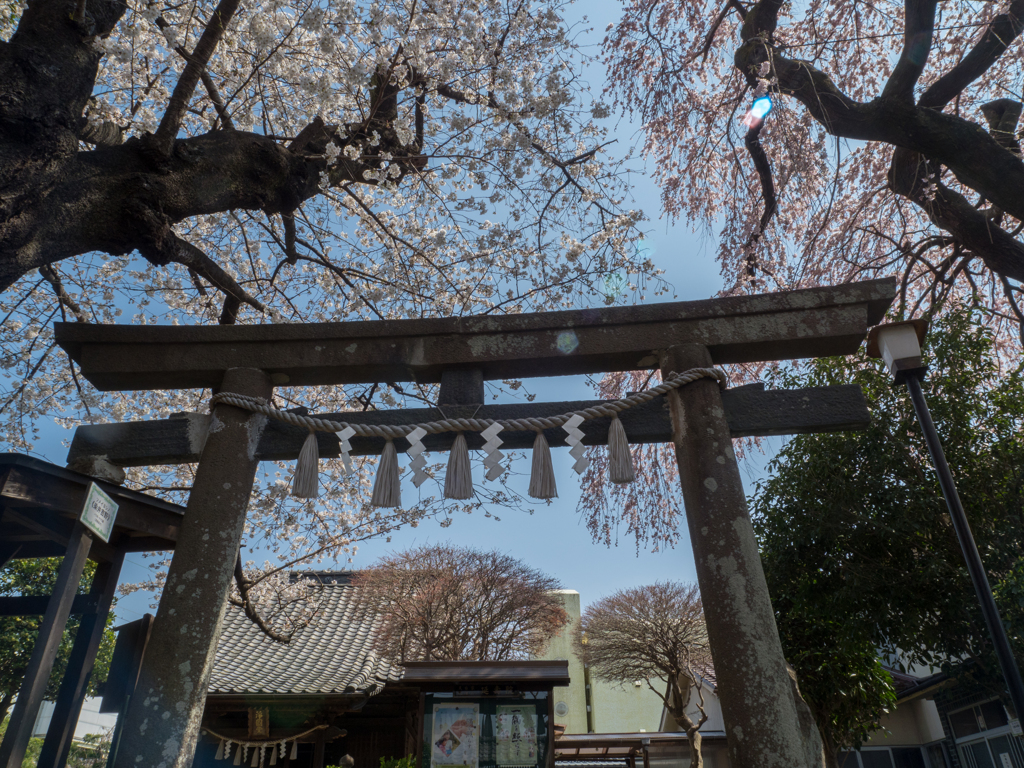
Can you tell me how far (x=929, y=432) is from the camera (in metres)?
3.89

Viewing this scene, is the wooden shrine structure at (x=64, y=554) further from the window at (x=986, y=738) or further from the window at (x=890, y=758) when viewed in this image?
the window at (x=890, y=758)

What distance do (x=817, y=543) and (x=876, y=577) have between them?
24.1 inches

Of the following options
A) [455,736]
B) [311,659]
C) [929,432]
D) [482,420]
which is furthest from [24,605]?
[311,659]

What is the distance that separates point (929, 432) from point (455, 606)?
37.5ft

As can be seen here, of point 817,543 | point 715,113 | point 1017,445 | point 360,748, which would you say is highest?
point 715,113

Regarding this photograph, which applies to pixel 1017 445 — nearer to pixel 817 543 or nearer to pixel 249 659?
pixel 817 543

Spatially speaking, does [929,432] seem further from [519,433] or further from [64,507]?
[64,507]

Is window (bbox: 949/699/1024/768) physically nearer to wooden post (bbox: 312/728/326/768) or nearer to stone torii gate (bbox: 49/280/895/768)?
stone torii gate (bbox: 49/280/895/768)

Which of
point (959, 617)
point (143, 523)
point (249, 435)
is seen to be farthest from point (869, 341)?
point (143, 523)

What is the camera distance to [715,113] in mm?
5613

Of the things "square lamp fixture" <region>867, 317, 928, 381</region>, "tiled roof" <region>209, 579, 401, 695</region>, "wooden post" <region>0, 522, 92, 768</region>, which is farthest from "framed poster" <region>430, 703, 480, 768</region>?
"square lamp fixture" <region>867, 317, 928, 381</region>

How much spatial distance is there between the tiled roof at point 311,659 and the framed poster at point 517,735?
2.96 meters

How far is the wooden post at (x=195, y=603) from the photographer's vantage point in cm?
252

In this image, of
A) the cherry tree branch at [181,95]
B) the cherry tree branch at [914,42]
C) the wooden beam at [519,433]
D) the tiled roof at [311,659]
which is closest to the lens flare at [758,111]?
the cherry tree branch at [914,42]
